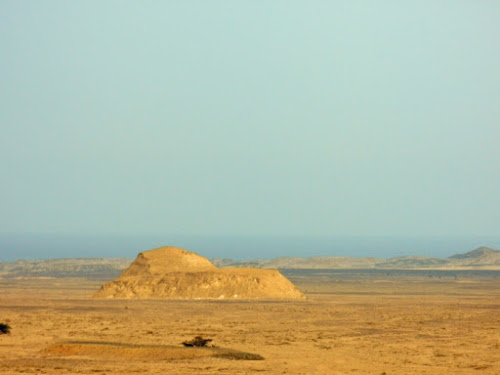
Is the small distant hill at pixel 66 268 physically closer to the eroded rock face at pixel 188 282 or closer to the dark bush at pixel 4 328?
the eroded rock face at pixel 188 282

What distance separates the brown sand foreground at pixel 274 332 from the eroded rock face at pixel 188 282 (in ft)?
8.02

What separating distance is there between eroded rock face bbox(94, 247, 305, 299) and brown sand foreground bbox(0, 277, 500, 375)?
245 cm

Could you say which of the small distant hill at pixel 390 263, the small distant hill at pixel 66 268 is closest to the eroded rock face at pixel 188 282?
the small distant hill at pixel 66 268

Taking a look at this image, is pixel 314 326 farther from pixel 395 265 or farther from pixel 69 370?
pixel 395 265

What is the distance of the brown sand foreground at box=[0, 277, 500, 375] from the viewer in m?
29.8

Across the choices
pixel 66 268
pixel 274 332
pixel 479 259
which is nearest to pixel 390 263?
pixel 479 259

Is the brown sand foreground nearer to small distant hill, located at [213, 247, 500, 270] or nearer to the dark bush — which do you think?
the dark bush

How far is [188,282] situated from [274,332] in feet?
67.7

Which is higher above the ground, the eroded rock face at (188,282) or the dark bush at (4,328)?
the eroded rock face at (188,282)

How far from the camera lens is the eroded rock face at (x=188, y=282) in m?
59.6

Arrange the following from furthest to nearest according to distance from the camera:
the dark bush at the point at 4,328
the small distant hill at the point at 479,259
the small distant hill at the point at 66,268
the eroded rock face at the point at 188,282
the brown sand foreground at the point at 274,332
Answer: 1. the small distant hill at the point at 479,259
2. the small distant hill at the point at 66,268
3. the eroded rock face at the point at 188,282
4. the dark bush at the point at 4,328
5. the brown sand foreground at the point at 274,332

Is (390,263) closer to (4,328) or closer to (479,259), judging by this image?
(479,259)

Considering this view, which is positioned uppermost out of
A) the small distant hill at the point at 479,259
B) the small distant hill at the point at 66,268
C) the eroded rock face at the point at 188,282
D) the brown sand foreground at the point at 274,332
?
the small distant hill at the point at 479,259

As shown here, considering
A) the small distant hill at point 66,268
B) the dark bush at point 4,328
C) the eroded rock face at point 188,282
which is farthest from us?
the small distant hill at point 66,268
